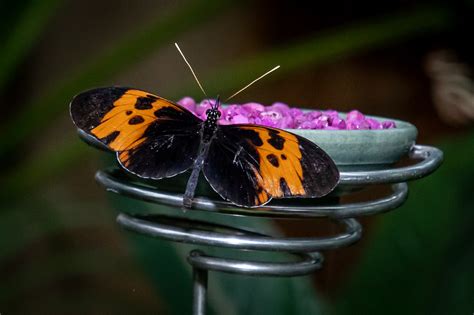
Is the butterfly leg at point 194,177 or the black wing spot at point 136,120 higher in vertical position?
the black wing spot at point 136,120

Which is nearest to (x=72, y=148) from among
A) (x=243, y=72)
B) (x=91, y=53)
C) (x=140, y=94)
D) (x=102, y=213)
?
(x=102, y=213)

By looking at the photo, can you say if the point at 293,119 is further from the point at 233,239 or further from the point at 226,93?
the point at 226,93

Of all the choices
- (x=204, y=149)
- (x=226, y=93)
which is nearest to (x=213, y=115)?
(x=204, y=149)

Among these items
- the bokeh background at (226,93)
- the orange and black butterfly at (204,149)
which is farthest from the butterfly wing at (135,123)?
the bokeh background at (226,93)

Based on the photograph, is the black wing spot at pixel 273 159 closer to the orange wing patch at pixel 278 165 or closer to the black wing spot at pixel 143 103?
the orange wing patch at pixel 278 165

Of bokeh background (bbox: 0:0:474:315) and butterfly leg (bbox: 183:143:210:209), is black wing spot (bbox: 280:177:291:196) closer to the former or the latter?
butterfly leg (bbox: 183:143:210:209)

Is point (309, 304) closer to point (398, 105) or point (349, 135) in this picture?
point (349, 135)
